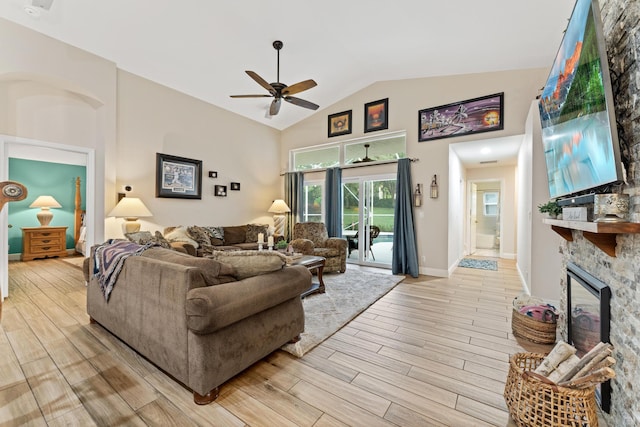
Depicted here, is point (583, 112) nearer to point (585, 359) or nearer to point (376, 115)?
point (585, 359)

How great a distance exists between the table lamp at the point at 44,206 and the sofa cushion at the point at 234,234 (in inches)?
174

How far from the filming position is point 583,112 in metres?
1.52

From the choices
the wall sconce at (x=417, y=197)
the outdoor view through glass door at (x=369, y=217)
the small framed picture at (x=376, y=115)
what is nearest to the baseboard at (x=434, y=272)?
the outdoor view through glass door at (x=369, y=217)

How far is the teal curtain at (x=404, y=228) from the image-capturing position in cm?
487

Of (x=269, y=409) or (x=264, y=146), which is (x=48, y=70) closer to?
(x=264, y=146)

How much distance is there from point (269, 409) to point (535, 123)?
428 centimetres

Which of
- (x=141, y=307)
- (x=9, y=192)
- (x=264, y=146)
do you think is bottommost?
(x=141, y=307)

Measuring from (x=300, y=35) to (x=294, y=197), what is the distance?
11.5 feet

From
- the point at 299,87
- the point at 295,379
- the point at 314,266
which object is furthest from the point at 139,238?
the point at 295,379

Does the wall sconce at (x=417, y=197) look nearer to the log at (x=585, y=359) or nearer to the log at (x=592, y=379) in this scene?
the log at (x=585, y=359)

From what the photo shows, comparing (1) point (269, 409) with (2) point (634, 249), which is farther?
(1) point (269, 409)

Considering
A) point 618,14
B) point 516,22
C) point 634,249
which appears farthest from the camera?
point 516,22

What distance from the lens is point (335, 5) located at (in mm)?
3203

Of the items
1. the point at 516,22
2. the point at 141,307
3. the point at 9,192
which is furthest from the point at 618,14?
the point at 9,192
